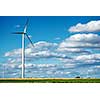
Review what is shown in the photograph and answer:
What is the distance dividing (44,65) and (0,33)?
1.82 metres

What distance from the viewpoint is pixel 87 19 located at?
1461 centimetres

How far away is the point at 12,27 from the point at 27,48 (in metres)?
0.87

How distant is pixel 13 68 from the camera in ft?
48.4

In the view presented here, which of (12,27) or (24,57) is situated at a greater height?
(12,27)
